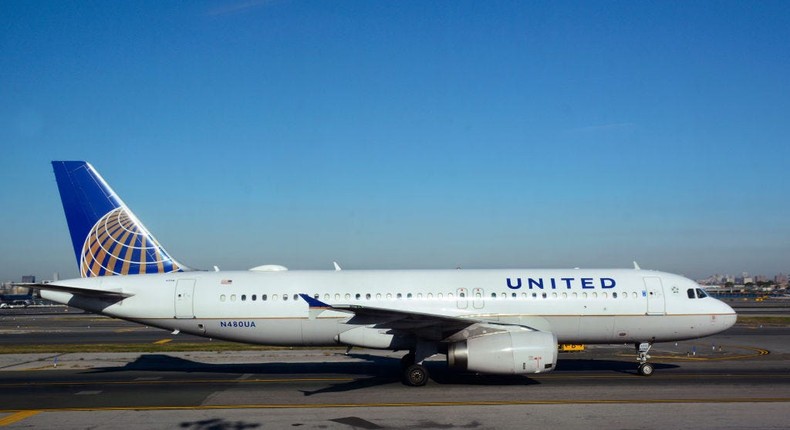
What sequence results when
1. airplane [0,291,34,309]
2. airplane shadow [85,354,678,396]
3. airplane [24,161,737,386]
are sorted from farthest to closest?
airplane [0,291,34,309] < airplane [24,161,737,386] < airplane shadow [85,354,678,396]

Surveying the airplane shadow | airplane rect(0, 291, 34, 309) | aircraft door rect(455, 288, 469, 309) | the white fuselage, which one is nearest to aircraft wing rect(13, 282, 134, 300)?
the white fuselage

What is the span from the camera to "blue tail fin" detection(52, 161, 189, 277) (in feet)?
72.0

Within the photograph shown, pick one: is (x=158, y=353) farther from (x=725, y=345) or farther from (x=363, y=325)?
(x=725, y=345)

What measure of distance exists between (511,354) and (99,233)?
48.0ft

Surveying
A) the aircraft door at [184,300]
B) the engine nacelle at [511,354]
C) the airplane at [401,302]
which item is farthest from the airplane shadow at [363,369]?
the aircraft door at [184,300]

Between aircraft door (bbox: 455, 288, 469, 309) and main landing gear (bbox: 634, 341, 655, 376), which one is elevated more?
aircraft door (bbox: 455, 288, 469, 309)

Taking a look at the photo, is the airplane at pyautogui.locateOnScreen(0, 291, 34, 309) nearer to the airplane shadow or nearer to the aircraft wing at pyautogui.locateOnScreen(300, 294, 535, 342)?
the airplane shadow

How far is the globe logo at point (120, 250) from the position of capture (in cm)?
→ 2192

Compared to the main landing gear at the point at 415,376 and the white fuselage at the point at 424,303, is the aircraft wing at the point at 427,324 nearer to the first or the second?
the main landing gear at the point at 415,376

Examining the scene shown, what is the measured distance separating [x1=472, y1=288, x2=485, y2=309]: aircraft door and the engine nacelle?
239 centimetres

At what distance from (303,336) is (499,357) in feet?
21.1

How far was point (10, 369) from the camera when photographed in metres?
22.9

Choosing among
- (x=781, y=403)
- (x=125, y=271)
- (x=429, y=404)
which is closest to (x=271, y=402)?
(x=429, y=404)

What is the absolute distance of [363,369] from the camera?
2209 cm
